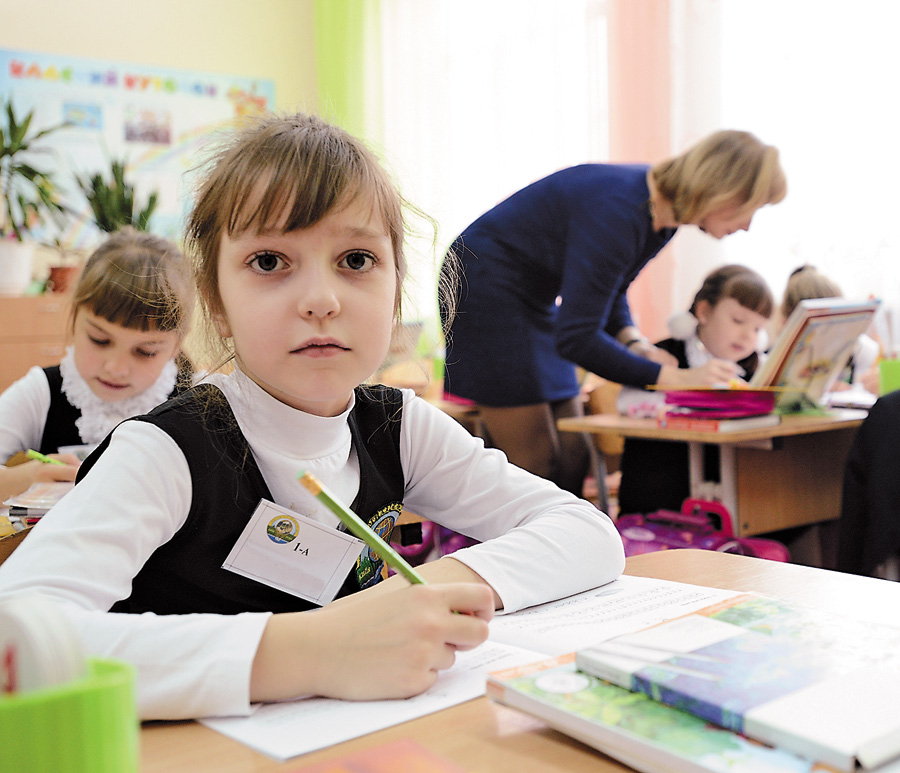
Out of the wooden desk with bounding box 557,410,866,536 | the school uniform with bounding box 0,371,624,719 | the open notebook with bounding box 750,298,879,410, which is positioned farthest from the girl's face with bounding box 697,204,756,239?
the school uniform with bounding box 0,371,624,719

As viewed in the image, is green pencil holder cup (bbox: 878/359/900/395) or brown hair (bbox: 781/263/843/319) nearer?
green pencil holder cup (bbox: 878/359/900/395)

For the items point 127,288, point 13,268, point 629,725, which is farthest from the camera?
point 13,268

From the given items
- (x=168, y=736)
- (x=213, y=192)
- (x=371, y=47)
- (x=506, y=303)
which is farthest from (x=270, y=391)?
(x=371, y=47)

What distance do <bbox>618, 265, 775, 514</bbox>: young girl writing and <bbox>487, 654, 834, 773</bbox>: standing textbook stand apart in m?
1.92

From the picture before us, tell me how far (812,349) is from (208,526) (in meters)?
1.72

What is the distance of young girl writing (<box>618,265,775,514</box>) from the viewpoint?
2.50m

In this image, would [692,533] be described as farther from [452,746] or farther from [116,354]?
[452,746]

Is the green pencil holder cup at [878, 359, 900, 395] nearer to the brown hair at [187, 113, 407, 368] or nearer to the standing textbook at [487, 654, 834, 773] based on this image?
the brown hair at [187, 113, 407, 368]

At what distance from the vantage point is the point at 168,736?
1.78ft

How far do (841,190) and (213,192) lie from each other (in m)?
2.67

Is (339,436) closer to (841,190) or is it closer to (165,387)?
(165,387)

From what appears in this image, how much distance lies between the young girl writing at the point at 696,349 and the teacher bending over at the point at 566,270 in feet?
0.75

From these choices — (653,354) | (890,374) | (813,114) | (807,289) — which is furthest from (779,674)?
(813,114)

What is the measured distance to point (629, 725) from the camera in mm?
483
